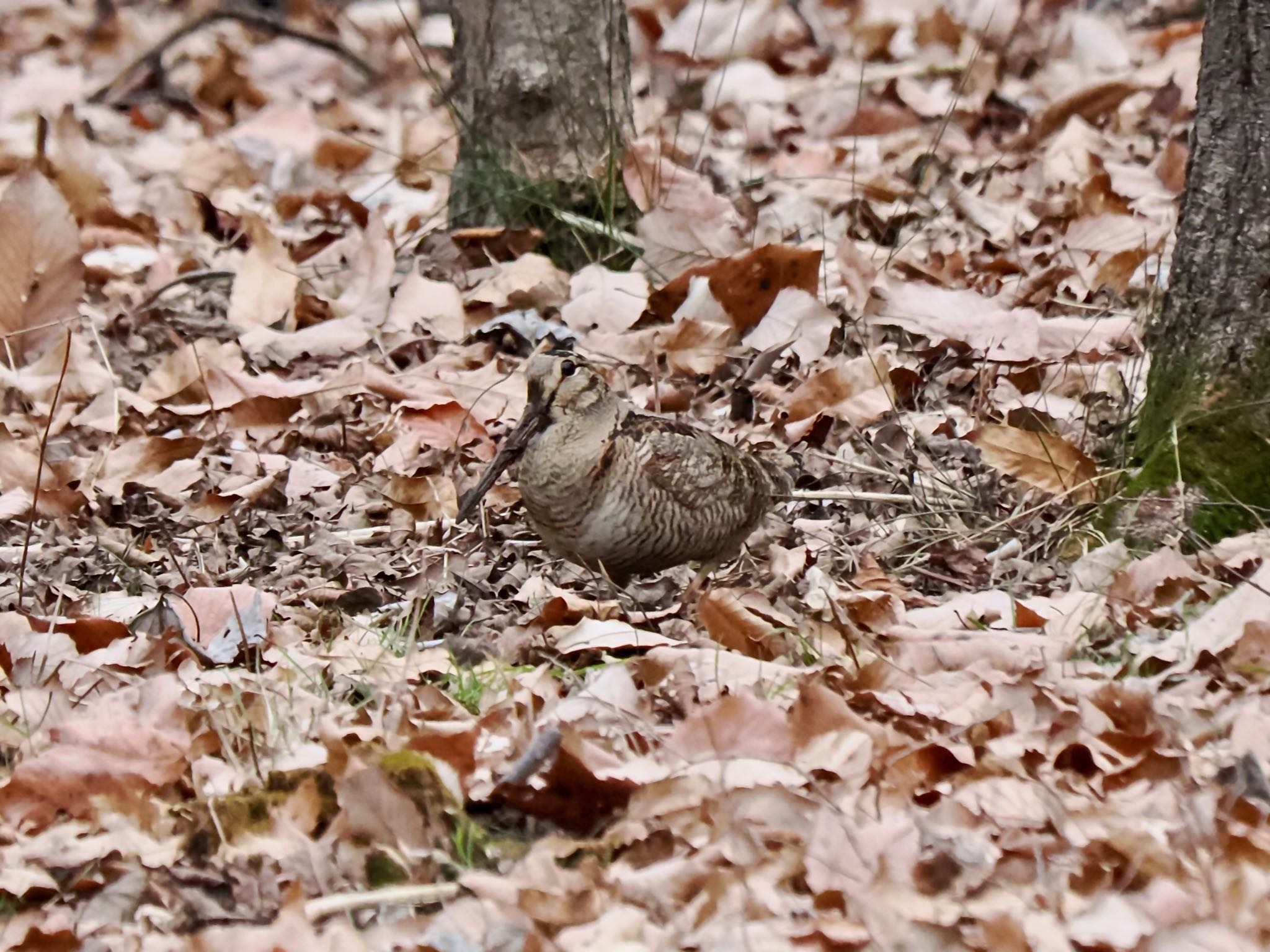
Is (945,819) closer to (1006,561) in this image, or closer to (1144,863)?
(1144,863)

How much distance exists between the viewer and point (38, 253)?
5.09 meters

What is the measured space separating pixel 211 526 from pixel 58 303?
1.02 metres

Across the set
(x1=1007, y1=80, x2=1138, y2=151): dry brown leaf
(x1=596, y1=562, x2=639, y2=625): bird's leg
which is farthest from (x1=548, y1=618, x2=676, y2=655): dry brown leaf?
(x1=1007, y1=80, x2=1138, y2=151): dry brown leaf

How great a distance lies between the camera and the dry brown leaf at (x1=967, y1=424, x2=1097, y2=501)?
13.4ft

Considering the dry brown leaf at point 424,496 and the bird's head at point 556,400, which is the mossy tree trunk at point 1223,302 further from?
the dry brown leaf at point 424,496

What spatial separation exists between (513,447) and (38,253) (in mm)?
1774

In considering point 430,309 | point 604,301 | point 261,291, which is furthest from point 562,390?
point 261,291

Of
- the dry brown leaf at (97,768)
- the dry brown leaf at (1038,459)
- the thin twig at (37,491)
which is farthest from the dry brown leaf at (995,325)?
the dry brown leaf at (97,768)

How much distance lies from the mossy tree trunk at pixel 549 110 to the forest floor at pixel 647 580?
0.14 meters

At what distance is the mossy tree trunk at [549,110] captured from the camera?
5.68 meters

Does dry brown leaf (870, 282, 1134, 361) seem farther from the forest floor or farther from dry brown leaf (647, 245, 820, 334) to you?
dry brown leaf (647, 245, 820, 334)

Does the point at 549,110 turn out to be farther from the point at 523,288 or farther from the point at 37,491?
the point at 37,491

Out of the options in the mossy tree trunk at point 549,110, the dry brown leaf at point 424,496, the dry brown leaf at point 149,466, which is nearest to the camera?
the dry brown leaf at point 424,496

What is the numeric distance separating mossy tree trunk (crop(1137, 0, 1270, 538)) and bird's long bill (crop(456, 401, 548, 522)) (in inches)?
52.9
